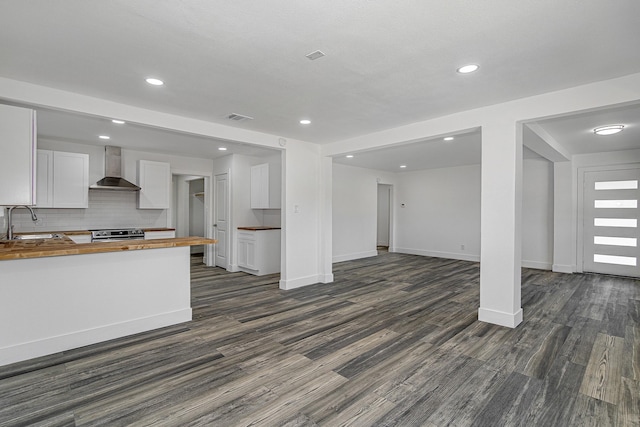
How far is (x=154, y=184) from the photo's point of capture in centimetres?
612

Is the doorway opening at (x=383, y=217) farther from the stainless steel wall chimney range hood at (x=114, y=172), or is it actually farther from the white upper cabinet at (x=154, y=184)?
the stainless steel wall chimney range hood at (x=114, y=172)

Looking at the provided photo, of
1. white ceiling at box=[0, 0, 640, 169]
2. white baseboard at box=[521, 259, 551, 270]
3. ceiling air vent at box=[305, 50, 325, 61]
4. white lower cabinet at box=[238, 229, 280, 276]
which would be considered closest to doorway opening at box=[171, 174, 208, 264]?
white lower cabinet at box=[238, 229, 280, 276]

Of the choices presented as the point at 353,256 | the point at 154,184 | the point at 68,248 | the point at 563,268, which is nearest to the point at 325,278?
the point at 353,256

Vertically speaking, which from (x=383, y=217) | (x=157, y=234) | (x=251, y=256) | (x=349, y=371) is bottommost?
(x=349, y=371)

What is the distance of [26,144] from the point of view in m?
2.70

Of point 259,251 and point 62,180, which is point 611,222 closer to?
point 259,251

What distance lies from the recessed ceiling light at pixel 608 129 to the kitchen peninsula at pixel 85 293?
559 centimetres

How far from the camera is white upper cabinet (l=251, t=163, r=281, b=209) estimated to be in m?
6.38

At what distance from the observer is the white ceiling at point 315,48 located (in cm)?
187

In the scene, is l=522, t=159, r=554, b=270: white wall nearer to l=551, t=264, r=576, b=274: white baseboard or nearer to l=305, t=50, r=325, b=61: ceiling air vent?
l=551, t=264, r=576, b=274: white baseboard

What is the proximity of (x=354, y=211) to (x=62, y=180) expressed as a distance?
614 cm

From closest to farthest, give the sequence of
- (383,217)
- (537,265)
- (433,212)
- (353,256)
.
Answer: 1. (537,265)
2. (353,256)
3. (433,212)
4. (383,217)

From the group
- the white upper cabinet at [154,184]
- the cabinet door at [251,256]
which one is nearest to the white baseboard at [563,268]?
the cabinet door at [251,256]

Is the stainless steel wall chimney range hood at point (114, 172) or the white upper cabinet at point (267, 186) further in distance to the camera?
the white upper cabinet at point (267, 186)
